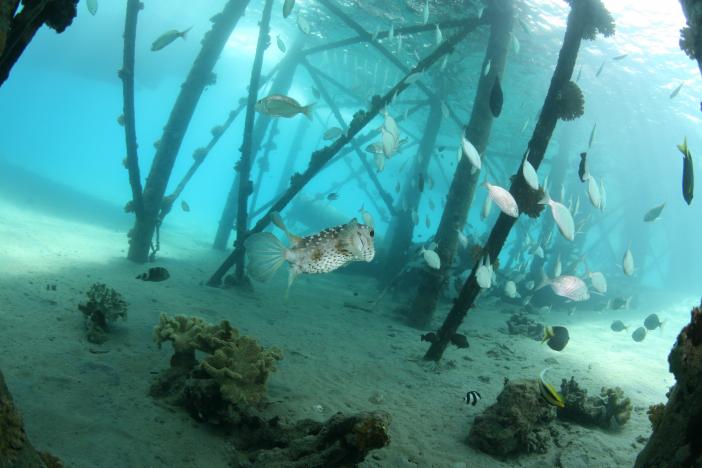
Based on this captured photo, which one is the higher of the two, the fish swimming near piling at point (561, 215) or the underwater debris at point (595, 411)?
the fish swimming near piling at point (561, 215)

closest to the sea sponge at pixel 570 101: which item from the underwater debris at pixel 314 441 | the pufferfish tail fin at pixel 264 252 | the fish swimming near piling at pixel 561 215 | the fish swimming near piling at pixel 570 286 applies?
the fish swimming near piling at pixel 561 215

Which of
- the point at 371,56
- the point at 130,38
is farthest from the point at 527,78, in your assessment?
the point at 130,38

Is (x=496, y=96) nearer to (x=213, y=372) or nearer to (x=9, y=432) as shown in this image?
(x=213, y=372)

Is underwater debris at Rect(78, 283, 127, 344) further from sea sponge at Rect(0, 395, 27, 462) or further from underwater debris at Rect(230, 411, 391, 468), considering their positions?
sea sponge at Rect(0, 395, 27, 462)

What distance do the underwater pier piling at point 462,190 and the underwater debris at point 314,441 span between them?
19.5 feet

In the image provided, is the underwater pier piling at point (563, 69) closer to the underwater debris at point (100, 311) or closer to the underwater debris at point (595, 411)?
the underwater debris at point (595, 411)

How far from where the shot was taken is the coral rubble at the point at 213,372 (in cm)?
377

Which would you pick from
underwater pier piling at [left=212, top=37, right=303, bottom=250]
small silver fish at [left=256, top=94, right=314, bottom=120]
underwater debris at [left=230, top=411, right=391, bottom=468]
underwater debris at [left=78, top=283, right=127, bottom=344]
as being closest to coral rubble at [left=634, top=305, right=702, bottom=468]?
underwater debris at [left=230, top=411, right=391, bottom=468]

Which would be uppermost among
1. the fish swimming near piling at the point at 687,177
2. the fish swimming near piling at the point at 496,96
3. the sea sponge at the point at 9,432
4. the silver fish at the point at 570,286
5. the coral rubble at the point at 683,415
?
the fish swimming near piling at the point at 496,96

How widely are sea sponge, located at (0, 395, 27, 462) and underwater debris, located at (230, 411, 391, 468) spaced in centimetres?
161

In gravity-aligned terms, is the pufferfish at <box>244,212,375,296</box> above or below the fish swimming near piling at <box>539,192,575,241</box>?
below

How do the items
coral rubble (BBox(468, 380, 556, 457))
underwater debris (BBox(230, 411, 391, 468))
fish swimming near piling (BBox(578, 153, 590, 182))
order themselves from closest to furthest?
underwater debris (BBox(230, 411, 391, 468)) < coral rubble (BBox(468, 380, 556, 457)) < fish swimming near piling (BBox(578, 153, 590, 182))

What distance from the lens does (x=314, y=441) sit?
3.09m

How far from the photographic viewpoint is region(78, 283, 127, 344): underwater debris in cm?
497
